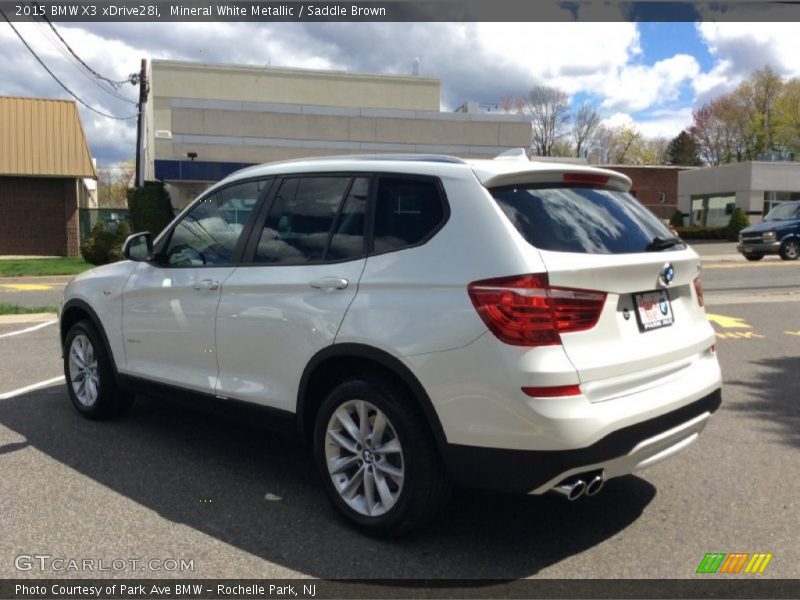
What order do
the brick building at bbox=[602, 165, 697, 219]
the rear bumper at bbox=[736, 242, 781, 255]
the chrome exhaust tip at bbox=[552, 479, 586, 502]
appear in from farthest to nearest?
the brick building at bbox=[602, 165, 697, 219] → the rear bumper at bbox=[736, 242, 781, 255] → the chrome exhaust tip at bbox=[552, 479, 586, 502]

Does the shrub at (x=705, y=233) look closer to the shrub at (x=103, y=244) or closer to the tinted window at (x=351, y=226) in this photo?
the shrub at (x=103, y=244)

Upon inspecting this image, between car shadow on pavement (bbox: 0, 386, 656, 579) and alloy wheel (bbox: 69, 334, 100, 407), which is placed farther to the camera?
alloy wheel (bbox: 69, 334, 100, 407)

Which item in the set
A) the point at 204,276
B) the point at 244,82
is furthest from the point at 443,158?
the point at 244,82

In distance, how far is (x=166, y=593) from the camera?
10.2 ft

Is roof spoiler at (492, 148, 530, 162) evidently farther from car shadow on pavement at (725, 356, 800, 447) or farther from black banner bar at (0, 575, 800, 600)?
car shadow on pavement at (725, 356, 800, 447)

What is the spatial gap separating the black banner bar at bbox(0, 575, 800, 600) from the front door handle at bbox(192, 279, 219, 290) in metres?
1.77

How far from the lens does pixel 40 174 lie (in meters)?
29.6

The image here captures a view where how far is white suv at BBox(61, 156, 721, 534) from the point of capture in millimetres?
3092

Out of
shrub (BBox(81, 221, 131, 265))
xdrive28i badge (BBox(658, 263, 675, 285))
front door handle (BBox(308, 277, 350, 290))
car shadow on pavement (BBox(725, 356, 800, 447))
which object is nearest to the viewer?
xdrive28i badge (BBox(658, 263, 675, 285))

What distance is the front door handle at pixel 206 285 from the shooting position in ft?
14.3

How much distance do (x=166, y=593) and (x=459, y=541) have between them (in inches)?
55.0

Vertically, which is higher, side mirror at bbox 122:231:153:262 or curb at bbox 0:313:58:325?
side mirror at bbox 122:231:153:262

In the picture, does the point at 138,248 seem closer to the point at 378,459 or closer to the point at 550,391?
the point at 378,459

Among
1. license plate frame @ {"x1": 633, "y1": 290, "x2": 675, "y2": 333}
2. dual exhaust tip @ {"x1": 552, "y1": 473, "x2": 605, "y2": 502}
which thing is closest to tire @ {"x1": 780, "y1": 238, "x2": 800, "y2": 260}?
license plate frame @ {"x1": 633, "y1": 290, "x2": 675, "y2": 333}
